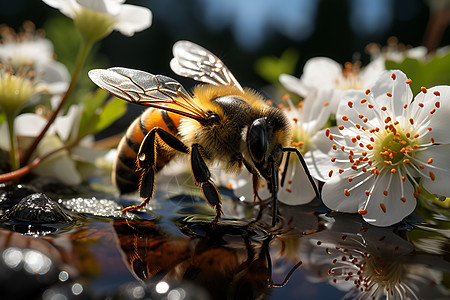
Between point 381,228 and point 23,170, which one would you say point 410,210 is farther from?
point 23,170

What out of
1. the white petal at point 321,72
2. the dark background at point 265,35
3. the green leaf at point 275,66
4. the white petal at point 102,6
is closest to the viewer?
the white petal at point 102,6

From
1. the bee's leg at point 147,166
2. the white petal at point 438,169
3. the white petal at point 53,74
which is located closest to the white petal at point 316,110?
the white petal at point 438,169

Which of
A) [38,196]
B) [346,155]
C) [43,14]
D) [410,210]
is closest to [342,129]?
[346,155]

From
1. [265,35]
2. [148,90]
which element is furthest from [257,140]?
[265,35]

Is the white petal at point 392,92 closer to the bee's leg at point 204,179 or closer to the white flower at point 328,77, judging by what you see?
the white flower at point 328,77

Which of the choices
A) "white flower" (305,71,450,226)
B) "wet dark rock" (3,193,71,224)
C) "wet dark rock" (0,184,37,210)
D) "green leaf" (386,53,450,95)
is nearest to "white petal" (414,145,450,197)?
"white flower" (305,71,450,226)

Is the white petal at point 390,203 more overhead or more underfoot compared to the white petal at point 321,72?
more underfoot
